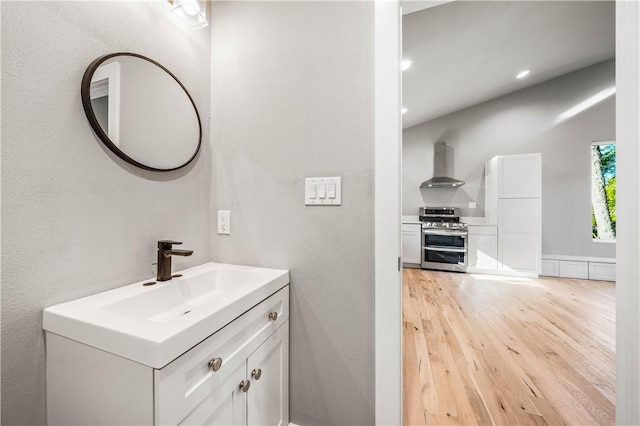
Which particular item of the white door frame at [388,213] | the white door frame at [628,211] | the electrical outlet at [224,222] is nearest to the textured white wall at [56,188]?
the electrical outlet at [224,222]

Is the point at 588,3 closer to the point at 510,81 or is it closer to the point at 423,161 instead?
the point at 510,81

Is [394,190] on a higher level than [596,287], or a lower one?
higher

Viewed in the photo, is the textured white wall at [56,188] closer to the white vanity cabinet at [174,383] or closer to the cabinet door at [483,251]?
the white vanity cabinet at [174,383]

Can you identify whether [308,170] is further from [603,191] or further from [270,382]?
[603,191]

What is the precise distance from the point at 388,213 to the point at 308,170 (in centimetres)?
41

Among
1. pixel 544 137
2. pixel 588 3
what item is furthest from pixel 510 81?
pixel 588 3

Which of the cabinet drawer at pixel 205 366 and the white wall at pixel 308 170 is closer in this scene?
the cabinet drawer at pixel 205 366

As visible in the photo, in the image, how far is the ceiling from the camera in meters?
2.48

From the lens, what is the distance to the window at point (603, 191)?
165 inches

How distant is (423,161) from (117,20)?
542 centimetres

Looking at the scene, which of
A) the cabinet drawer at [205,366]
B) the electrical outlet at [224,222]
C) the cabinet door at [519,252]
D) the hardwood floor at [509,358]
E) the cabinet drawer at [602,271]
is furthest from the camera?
the cabinet door at [519,252]

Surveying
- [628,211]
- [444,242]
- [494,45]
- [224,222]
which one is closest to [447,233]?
[444,242]

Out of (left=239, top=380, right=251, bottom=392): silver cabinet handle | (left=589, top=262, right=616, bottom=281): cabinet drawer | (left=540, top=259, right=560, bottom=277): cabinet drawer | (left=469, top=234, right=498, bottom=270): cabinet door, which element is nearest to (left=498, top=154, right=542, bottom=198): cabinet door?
(left=469, top=234, right=498, bottom=270): cabinet door

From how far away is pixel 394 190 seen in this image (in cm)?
Result: 102
